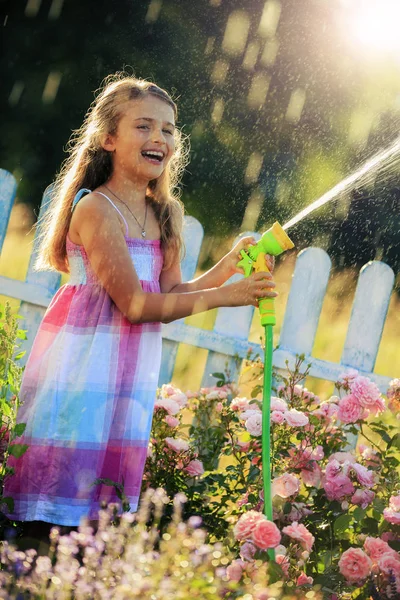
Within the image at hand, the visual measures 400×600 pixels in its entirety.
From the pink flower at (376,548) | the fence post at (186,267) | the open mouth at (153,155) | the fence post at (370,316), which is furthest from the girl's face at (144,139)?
the fence post at (370,316)

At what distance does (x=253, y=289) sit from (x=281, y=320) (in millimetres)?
4222

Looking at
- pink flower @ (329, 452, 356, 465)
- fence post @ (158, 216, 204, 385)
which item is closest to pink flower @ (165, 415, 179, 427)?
pink flower @ (329, 452, 356, 465)

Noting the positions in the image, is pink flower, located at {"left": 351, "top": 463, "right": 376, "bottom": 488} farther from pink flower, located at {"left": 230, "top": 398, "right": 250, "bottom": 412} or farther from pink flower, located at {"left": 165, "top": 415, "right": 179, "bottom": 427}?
pink flower, located at {"left": 165, "top": 415, "right": 179, "bottom": 427}

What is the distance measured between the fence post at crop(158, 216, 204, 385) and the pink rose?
1.43m

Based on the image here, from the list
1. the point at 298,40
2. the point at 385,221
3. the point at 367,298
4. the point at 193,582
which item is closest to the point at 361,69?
the point at 298,40

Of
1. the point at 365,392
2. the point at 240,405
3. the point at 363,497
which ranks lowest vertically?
the point at 363,497

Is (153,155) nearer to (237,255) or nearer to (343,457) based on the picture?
(237,255)

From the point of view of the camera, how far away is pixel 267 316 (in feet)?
6.41

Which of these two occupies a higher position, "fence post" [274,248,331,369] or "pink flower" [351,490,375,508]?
"fence post" [274,248,331,369]

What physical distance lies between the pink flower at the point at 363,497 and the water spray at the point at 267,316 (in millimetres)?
363

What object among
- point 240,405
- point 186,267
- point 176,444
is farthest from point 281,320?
point 176,444

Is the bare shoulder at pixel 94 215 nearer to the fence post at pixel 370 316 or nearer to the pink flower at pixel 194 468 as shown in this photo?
the pink flower at pixel 194 468

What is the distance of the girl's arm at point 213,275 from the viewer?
2300mm

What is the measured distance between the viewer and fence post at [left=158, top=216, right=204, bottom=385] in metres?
3.85
